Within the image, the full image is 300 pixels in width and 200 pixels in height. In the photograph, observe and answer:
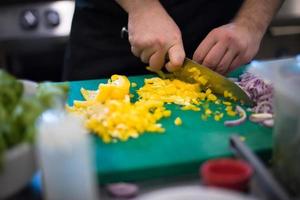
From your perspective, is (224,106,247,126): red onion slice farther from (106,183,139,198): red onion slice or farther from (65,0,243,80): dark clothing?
(65,0,243,80): dark clothing

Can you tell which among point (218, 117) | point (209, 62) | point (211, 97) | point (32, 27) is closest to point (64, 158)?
point (218, 117)

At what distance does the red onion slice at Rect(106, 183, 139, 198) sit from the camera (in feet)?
2.32

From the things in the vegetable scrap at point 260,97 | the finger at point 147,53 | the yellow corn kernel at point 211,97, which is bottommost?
the yellow corn kernel at point 211,97

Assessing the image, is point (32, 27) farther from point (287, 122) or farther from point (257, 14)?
point (287, 122)

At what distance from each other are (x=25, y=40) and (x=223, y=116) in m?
1.35

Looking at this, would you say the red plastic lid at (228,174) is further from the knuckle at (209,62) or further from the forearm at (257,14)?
the forearm at (257,14)

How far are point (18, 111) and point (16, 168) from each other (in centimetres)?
9

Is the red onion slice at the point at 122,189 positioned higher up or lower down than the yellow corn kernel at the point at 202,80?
lower down

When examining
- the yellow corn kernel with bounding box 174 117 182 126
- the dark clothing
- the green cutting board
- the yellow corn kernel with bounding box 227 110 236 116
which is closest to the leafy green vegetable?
the green cutting board

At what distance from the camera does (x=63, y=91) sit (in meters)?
0.70

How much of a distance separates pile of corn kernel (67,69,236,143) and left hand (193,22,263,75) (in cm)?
11

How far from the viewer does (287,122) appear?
72cm

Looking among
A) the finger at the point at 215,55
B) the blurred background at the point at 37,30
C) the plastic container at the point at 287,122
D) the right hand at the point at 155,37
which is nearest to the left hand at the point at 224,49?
the finger at the point at 215,55

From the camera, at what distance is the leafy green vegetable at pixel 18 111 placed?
24.0 inches
